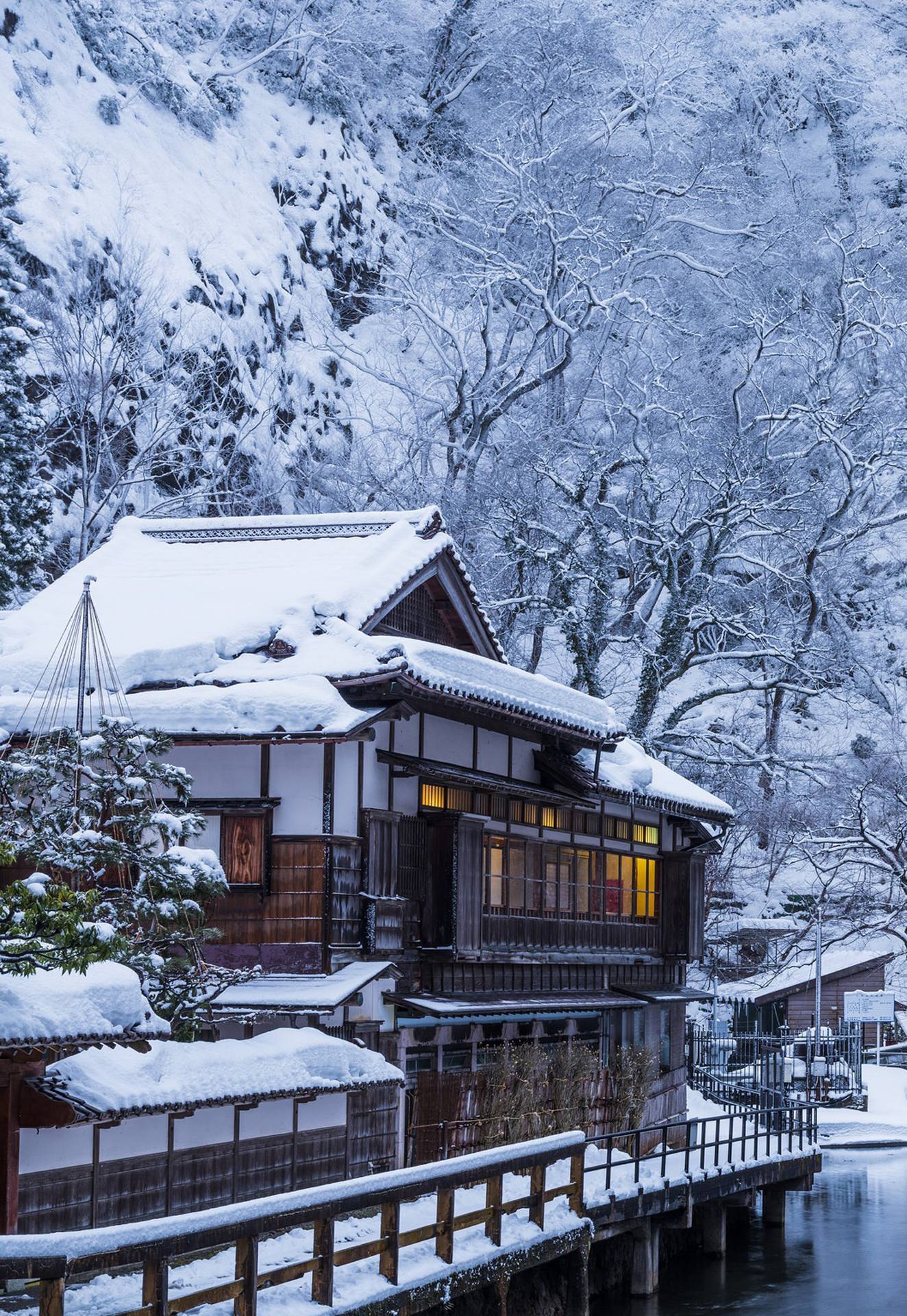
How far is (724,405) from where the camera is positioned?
6153 cm

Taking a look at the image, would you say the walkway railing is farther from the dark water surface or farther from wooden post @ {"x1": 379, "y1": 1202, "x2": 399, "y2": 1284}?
the dark water surface

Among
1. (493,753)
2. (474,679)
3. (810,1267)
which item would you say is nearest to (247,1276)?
(474,679)

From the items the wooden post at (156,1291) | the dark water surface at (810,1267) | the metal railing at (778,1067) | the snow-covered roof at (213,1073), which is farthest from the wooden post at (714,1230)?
the wooden post at (156,1291)

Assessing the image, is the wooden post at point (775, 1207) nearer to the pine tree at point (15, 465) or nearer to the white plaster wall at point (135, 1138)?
the white plaster wall at point (135, 1138)

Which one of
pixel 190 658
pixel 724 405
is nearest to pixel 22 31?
pixel 724 405

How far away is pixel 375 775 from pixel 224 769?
2338mm

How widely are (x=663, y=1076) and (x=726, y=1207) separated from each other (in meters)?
3.59

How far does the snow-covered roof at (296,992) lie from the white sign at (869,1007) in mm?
35199

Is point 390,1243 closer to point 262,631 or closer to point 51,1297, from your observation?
point 51,1297

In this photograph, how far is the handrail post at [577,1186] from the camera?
21.0 meters

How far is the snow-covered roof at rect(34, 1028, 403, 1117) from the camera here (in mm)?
15383

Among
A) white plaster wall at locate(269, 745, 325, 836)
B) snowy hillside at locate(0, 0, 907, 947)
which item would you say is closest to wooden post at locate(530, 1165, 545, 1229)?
white plaster wall at locate(269, 745, 325, 836)

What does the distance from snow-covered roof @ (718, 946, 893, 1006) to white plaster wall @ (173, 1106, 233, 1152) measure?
33684 millimetres

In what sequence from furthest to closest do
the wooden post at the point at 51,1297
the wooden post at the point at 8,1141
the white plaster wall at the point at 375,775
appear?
the white plaster wall at the point at 375,775, the wooden post at the point at 8,1141, the wooden post at the point at 51,1297
